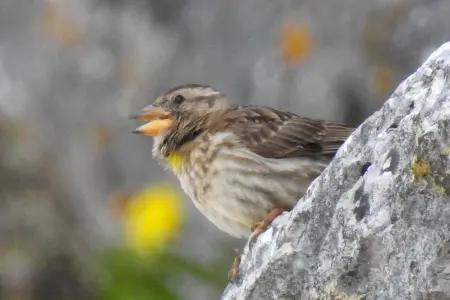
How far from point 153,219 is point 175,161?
1.33 metres

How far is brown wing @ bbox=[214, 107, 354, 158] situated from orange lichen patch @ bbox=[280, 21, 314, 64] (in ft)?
7.19

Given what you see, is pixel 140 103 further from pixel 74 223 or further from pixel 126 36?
pixel 74 223

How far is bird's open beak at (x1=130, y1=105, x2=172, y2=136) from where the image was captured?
400 centimetres

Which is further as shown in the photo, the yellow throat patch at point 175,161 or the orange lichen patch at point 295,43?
the orange lichen patch at point 295,43

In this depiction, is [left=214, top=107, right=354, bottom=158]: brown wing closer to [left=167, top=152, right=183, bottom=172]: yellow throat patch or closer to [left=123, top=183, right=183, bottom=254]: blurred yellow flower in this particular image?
[left=167, top=152, right=183, bottom=172]: yellow throat patch

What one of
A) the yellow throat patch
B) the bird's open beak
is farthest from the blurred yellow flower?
the yellow throat patch

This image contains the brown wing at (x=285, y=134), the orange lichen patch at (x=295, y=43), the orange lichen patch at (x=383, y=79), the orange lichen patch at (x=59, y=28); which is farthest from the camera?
the orange lichen patch at (x=59, y=28)

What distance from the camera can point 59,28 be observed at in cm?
664

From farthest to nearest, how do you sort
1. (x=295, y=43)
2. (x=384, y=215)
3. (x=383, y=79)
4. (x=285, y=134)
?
(x=295, y=43) < (x=383, y=79) < (x=285, y=134) < (x=384, y=215)

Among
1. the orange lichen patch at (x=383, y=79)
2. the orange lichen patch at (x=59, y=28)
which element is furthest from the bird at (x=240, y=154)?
the orange lichen patch at (x=59, y=28)

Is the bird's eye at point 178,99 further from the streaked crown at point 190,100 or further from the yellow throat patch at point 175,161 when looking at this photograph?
the yellow throat patch at point 175,161

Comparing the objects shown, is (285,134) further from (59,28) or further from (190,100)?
(59,28)

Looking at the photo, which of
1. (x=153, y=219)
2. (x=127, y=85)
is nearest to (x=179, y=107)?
(x=153, y=219)

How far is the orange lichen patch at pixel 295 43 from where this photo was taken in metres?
6.17
